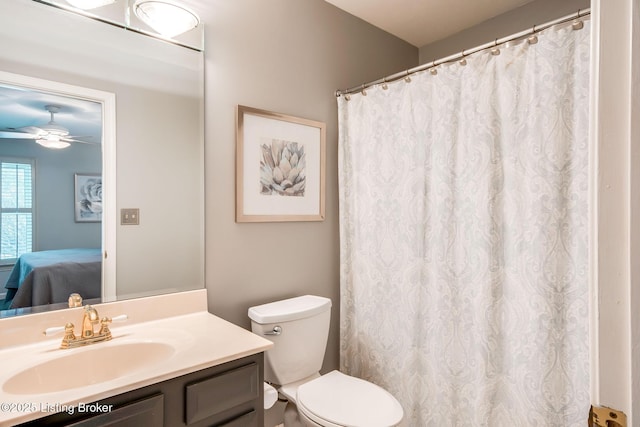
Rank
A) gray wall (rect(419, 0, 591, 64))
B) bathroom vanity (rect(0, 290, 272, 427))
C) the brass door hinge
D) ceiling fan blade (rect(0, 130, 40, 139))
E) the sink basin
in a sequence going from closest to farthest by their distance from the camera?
the brass door hinge
bathroom vanity (rect(0, 290, 272, 427))
the sink basin
ceiling fan blade (rect(0, 130, 40, 139))
gray wall (rect(419, 0, 591, 64))

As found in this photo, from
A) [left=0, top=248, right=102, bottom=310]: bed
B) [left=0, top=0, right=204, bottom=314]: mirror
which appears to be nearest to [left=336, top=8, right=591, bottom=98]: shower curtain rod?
[left=0, top=0, right=204, bottom=314]: mirror

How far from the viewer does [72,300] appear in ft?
4.38

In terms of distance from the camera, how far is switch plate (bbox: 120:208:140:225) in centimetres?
147

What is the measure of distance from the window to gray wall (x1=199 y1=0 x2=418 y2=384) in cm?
65

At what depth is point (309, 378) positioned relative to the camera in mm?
1829

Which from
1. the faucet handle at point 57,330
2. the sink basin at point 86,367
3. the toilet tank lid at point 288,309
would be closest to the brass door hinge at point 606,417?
the sink basin at point 86,367

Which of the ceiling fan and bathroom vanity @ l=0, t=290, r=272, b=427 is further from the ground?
the ceiling fan

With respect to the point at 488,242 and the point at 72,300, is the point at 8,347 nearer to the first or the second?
the point at 72,300

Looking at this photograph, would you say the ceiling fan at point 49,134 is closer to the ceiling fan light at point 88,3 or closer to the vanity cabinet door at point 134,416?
the ceiling fan light at point 88,3

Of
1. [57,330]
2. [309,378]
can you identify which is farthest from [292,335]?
[57,330]

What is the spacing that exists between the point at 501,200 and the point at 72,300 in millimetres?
1730

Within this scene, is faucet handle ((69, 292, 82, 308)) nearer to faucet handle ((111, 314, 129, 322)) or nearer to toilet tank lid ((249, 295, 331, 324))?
faucet handle ((111, 314, 129, 322))

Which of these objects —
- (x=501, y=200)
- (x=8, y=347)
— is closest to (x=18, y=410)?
(x=8, y=347)

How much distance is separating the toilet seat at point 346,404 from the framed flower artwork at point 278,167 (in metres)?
0.85
